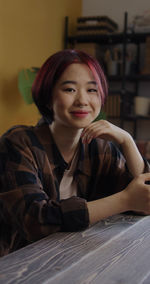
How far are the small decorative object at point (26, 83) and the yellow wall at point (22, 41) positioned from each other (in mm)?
103

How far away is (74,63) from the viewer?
44.7 inches

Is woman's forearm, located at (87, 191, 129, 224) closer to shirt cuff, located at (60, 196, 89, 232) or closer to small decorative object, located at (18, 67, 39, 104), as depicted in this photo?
shirt cuff, located at (60, 196, 89, 232)

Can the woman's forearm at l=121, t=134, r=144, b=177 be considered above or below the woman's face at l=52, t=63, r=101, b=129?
below

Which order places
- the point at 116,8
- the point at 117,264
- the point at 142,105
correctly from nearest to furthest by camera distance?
the point at 117,264
the point at 142,105
the point at 116,8

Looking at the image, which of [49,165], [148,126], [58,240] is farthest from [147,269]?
[148,126]

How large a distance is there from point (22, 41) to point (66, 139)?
291cm

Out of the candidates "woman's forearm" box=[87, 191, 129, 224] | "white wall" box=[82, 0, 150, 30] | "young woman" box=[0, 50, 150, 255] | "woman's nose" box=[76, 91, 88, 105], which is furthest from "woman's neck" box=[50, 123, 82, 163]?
"white wall" box=[82, 0, 150, 30]

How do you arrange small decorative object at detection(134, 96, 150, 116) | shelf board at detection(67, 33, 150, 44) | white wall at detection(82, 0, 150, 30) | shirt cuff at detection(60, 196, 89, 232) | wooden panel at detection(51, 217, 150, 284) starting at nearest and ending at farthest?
wooden panel at detection(51, 217, 150, 284) → shirt cuff at detection(60, 196, 89, 232) → small decorative object at detection(134, 96, 150, 116) → shelf board at detection(67, 33, 150, 44) → white wall at detection(82, 0, 150, 30)

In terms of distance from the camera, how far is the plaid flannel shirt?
0.94m

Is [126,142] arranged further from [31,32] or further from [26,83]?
[31,32]

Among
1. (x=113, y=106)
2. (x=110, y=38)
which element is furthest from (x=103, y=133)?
(x=110, y=38)

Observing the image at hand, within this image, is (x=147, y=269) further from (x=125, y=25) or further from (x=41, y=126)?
(x=125, y=25)

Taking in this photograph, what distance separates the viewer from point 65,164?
1.19 m

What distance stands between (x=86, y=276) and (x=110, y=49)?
4101mm
